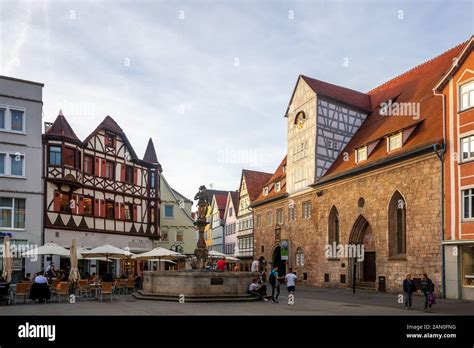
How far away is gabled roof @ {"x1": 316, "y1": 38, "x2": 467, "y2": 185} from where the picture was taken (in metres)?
28.5

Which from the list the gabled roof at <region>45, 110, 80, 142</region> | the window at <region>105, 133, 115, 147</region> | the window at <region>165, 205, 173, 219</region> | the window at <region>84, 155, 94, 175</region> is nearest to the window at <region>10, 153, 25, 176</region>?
the gabled roof at <region>45, 110, 80, 142</region>

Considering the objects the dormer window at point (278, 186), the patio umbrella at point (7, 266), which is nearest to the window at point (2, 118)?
the patio umbrella at point (7, 266)

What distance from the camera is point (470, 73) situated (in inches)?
988

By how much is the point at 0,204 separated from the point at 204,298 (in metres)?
17.1

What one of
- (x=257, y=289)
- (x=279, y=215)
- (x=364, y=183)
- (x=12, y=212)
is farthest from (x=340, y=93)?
(x=12, y=212)

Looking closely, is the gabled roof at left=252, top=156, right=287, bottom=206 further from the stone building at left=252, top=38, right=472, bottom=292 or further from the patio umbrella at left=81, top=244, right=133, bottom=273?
the patio umbrella at left=81, top=244, right=133, bottom=273

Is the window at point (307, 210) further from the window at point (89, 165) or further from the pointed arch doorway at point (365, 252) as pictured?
the window at point (89, 165)

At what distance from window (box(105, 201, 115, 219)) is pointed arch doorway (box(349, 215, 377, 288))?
1812 cm

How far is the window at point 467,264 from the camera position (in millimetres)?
24328

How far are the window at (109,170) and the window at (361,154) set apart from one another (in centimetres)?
1886

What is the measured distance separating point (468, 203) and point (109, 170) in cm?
2685

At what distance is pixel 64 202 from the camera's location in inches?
1453

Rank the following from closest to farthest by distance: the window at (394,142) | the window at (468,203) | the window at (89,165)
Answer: the window at (468,203)
the window at (394,142)
the window at (89,165)
